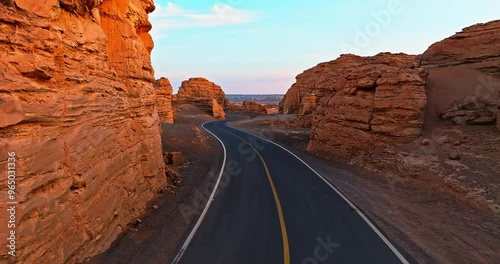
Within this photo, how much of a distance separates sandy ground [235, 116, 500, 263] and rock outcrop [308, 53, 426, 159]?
1.41 meters

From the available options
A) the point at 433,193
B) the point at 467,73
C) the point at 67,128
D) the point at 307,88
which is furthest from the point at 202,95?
the point at 67,128

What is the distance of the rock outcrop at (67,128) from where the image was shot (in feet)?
21.4

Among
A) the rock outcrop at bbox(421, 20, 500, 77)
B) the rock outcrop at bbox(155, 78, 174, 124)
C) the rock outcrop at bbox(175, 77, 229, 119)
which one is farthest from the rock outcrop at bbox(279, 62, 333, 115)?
the rock outcrop at bbox(421, 20, 500, 77)

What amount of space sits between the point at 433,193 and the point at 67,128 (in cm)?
1511

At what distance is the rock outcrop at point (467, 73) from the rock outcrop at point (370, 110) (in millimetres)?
2337

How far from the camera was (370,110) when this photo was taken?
72.2 feet

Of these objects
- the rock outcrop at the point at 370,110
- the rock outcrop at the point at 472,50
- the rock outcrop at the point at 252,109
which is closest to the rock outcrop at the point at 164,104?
the rock outcrop at the point at 370,110

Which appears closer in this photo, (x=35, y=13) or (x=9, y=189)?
(x=9, y=189)

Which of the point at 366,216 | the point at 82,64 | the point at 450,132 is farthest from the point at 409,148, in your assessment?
the point at 82,64

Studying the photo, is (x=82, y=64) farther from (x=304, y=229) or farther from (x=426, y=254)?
(x=426, y=254)

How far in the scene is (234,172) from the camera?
64.5ft

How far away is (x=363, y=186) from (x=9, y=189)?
582 inches

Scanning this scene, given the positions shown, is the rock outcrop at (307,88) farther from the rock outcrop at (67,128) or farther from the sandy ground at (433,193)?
the rock outcrop at (67,128)

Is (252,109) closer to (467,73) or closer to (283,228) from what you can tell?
(467,73)
